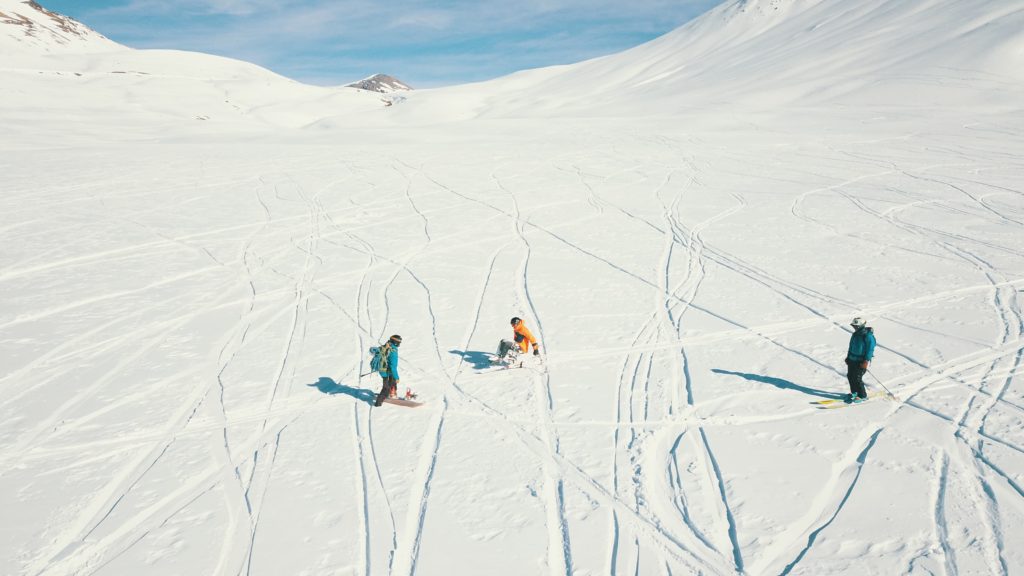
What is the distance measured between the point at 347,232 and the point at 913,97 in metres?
38.7

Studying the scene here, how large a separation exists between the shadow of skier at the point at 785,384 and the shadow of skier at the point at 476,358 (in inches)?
139

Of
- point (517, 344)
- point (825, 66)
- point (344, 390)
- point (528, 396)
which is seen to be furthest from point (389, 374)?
point (825, 66)

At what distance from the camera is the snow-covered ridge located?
11069 centimetres

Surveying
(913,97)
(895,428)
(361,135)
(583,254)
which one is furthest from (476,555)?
(913,97)

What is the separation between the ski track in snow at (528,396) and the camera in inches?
227

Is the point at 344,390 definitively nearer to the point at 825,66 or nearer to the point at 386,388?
the point at 386,388

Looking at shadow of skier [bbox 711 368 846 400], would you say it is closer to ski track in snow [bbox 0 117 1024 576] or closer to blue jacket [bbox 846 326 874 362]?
ski track in snow [bbox 0 117 1024 576]

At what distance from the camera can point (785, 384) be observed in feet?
28.0

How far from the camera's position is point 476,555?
220 inches

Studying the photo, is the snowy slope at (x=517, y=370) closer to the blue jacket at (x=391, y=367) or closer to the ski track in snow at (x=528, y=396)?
the ski track in snow at (x=528, y=396)

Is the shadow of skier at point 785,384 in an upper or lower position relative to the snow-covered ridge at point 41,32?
lower

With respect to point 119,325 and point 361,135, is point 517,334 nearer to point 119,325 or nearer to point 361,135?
point 119,325

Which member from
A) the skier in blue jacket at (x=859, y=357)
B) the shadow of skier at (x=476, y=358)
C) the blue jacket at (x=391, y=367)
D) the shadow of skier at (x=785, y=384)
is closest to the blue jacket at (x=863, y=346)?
the skier in blue jacket at (x=859, y=357)

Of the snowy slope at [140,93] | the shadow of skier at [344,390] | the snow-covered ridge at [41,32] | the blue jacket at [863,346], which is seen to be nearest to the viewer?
the blue jacket at [863,346]
